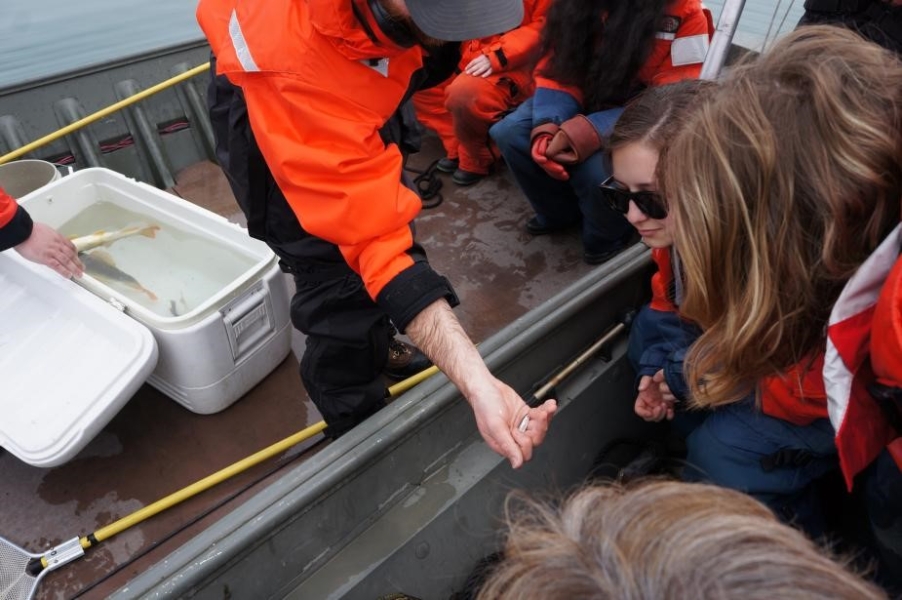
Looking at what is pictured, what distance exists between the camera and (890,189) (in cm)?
94

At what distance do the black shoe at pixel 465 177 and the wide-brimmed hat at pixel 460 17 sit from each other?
5.96 feet

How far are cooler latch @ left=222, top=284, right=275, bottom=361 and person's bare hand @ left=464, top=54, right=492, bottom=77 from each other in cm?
154

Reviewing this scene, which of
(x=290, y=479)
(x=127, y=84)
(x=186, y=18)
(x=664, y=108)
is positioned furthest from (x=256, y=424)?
(x=186, y=18)

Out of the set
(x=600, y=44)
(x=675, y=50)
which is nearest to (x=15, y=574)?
(x=600, y=44)

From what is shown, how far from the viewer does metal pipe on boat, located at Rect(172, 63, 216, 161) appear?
3.14 meters

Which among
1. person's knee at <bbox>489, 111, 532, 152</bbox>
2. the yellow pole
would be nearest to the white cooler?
the yellow pole

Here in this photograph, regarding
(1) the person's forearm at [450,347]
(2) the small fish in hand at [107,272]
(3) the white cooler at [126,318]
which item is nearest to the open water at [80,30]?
(3) the white cooler at [126,318]

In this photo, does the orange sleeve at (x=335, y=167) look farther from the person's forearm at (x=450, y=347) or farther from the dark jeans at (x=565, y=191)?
the dark jeans at (x=565, y=191)

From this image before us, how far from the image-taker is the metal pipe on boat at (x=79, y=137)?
9.48 ft

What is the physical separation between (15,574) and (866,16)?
127 inches

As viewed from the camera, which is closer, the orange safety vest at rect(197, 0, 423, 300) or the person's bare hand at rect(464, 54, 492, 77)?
the orange safety vest at rect(197, 0, 423, 300)

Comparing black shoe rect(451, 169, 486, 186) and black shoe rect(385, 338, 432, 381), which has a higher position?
black shoe rect(451, 169, 486, 186)

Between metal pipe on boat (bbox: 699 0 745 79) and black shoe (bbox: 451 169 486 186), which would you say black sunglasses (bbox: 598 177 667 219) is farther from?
black shoe (bbox: 451 169 486 186)

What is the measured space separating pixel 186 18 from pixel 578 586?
560 centimetres
